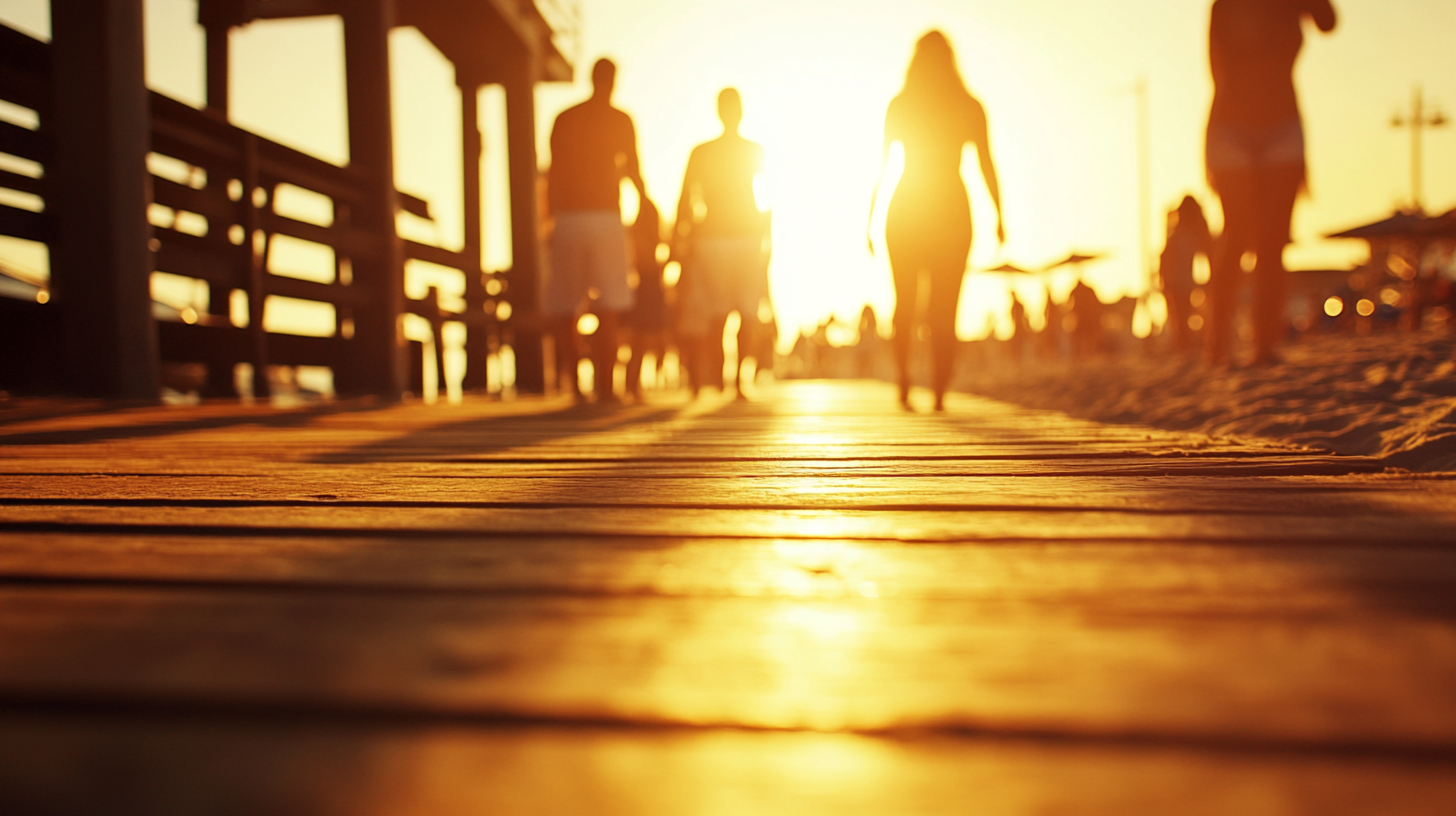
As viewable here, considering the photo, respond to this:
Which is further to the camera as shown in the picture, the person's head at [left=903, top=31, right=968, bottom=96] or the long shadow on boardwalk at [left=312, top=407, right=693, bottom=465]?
the person's head at [left=903, top=31, right=968, bottom=96]

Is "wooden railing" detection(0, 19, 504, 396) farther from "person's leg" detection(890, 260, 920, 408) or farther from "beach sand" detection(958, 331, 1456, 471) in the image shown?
"beach sand" detection(958, 331, 1456, 471)

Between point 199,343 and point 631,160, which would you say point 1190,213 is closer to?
point 631,160

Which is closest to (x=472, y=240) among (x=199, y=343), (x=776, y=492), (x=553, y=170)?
(x=199, y=343)

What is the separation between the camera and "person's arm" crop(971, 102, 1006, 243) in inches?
191

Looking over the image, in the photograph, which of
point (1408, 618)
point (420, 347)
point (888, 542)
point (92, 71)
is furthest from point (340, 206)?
point (1408, 618)

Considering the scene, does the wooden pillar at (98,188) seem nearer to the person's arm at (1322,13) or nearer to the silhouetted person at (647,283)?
the silhouetted person at (647,283)

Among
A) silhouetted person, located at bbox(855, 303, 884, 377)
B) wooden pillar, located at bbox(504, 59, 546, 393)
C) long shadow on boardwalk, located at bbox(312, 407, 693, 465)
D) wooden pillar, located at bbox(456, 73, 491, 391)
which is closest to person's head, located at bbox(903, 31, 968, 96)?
long shadow on boardwalk, located at bbox(312, 407, 693, 465)

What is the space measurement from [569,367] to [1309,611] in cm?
565

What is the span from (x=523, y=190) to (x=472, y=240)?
98cm

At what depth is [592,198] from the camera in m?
5.38

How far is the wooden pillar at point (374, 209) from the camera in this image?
7672 mm

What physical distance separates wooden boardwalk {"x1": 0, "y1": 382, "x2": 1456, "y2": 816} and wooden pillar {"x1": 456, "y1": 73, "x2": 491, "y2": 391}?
28.6ft

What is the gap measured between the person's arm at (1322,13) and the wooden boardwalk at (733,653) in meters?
4.28

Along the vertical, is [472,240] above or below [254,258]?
above
